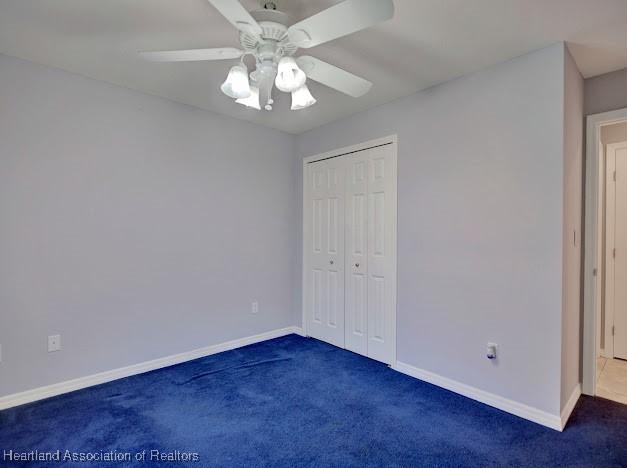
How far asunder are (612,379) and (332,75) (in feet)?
10.7

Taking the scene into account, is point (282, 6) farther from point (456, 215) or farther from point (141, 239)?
point (141, 239)

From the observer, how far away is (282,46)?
1.64m

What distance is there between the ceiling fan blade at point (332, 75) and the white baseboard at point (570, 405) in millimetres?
2321

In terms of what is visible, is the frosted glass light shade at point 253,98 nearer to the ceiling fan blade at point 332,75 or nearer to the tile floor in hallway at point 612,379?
the ceiling fan blade at point 332,75

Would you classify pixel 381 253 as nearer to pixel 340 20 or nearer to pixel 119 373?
pixel 340 20

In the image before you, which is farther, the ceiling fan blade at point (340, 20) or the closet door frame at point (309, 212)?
the closet door frame at point (309, 212)

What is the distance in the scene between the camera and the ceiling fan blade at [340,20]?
1229mm

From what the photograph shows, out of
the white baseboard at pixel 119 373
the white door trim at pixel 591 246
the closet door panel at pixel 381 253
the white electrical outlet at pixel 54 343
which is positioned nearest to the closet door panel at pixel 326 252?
the closet door panel at pixel 381 253

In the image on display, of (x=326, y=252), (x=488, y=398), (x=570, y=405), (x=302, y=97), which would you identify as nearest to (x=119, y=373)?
(x=326, y=252)

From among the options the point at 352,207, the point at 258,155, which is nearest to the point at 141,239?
the point at 258,155

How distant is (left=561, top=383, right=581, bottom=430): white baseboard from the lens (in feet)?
6.91

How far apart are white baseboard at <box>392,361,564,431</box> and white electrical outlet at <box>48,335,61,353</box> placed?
8.61ft

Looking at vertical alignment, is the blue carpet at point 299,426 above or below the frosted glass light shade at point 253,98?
below

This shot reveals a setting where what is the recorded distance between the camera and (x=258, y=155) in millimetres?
3691
